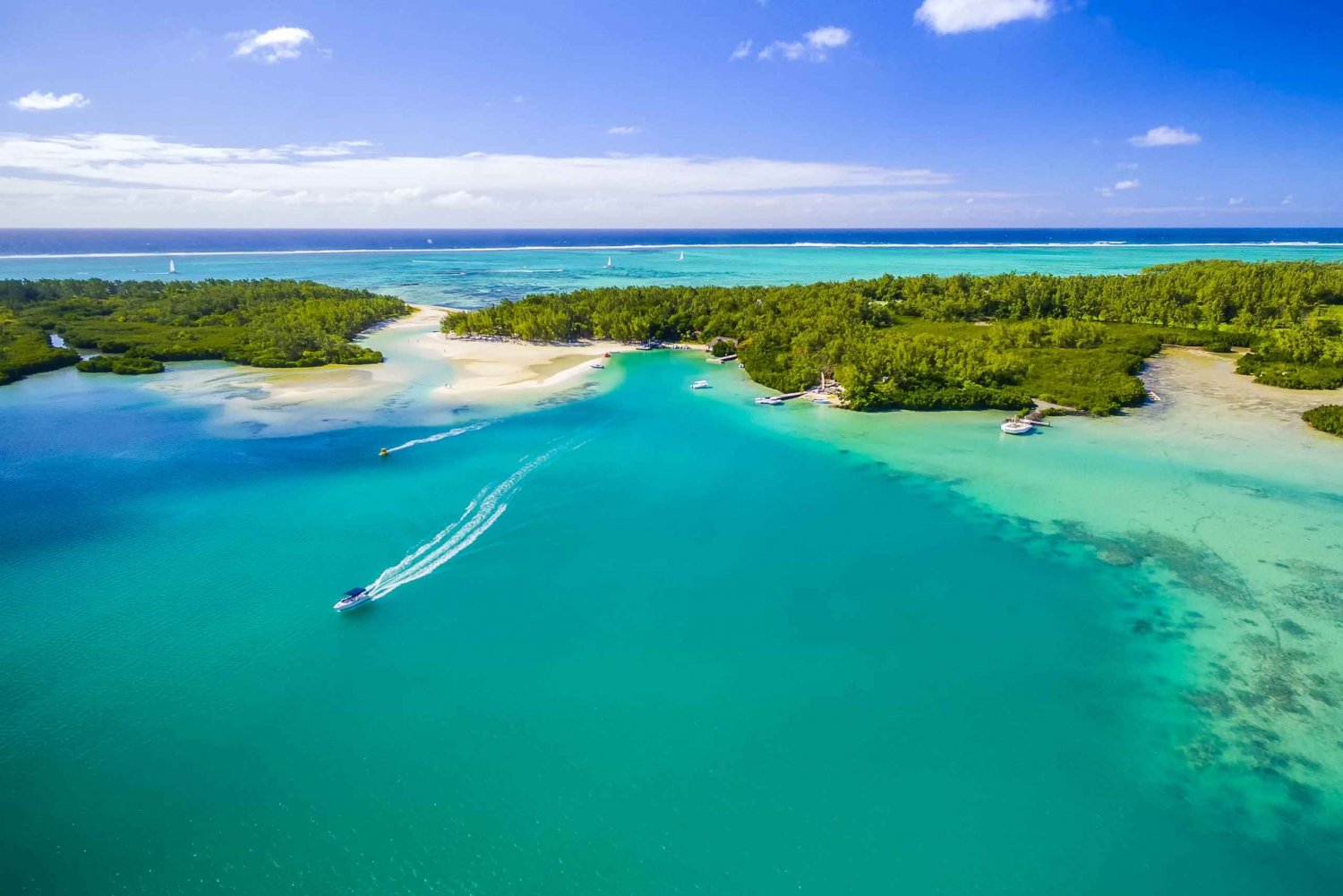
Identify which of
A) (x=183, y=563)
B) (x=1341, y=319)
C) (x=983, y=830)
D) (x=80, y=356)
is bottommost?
(x=983, y=830)

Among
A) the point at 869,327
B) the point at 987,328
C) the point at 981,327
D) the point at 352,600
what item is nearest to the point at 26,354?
the point at 352,600

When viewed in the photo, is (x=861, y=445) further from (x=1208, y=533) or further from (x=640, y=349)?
(x=640, y=349)

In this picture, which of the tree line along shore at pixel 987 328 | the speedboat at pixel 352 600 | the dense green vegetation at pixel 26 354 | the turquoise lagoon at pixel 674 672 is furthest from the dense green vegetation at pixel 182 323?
the speedboat at pixel 352 600

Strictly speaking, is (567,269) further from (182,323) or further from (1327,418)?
(1327,418)

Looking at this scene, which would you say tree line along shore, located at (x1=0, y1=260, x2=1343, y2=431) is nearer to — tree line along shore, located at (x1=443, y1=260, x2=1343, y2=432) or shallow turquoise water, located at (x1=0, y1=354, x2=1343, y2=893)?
tree line along shore, located at (x1=443, y1=260, x2=1343, y2=432)

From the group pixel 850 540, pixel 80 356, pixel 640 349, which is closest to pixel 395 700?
pixel 850 540

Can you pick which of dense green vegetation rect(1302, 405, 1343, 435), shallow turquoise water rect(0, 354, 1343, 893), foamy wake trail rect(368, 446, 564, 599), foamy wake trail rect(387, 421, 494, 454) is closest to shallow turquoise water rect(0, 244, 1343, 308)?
foamy wake trail rect(387, 421, 494, 454)

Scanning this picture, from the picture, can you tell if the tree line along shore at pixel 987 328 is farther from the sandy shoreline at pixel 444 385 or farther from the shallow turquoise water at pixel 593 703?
the shallow turquoise water at pixel 593 703
